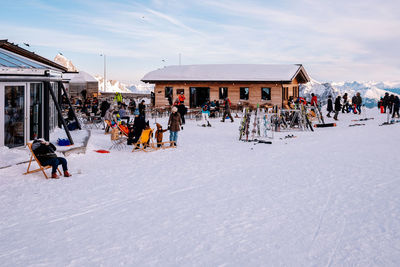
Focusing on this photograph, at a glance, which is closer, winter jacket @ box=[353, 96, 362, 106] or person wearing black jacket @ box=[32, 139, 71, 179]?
person wearing black jacket @ box=[32, 139, 71, 179]

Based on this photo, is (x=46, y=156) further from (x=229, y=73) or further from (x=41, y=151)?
(x=229, y=73)

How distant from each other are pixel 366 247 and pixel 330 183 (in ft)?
10.3

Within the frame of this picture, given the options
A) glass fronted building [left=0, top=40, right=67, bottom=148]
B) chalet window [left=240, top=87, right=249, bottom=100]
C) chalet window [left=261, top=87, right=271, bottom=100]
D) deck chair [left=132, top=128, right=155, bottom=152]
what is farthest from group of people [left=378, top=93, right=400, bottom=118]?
glass fronted building [left=0, top=40, right=67, bottom=148]

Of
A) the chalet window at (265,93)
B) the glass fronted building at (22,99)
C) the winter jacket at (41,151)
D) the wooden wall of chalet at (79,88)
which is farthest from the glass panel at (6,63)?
the wooden wall of chalet at (79,88)

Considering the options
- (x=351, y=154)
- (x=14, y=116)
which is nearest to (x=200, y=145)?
(x=351, y=154)

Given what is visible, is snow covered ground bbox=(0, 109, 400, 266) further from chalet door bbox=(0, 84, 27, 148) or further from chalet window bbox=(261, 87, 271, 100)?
chalet window bbox=(261, 87, 271, 100)

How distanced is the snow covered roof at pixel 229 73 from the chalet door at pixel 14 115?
19.1 meters

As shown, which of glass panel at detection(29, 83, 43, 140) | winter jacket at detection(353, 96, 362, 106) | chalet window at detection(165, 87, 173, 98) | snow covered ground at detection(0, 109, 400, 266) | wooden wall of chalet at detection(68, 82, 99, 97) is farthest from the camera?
wooden wall of chalet at detection(68, 82, 99, 97)

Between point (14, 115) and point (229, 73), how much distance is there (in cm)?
2138

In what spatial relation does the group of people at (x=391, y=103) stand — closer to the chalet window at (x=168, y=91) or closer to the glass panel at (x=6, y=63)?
the chalet window at (x=168, y=91)

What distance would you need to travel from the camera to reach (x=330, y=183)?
26.0 feet

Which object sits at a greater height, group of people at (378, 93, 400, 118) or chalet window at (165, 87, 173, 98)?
chalet window at (165, 87, 173, 98)

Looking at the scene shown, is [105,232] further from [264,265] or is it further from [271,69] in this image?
[271,69]

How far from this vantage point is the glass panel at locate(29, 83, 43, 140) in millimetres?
11922
